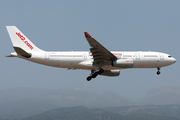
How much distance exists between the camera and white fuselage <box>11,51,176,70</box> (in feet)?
152

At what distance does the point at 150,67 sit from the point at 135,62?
12.1 ft

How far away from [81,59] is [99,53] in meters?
4.34

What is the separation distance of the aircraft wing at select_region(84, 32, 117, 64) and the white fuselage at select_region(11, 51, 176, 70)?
114 centimetres

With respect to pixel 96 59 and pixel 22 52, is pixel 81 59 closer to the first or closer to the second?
pixel 96 59

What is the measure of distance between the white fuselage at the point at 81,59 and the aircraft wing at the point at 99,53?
45.0 inches

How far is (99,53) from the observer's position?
43.9 meters

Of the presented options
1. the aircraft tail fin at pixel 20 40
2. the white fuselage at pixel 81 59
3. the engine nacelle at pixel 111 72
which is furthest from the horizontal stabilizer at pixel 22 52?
the engine nacelle at pixel 111 72

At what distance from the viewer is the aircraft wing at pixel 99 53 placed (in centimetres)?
4125

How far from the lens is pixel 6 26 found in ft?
167

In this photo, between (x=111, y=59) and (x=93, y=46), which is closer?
(x=93, y=46)

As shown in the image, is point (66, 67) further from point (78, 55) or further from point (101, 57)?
point (101, 57)

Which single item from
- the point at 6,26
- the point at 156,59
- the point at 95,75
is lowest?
the point at 95,75

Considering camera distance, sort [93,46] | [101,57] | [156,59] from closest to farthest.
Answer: [93,46]
[101,57]
[156,59]

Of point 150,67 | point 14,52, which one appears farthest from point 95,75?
point 14,52
